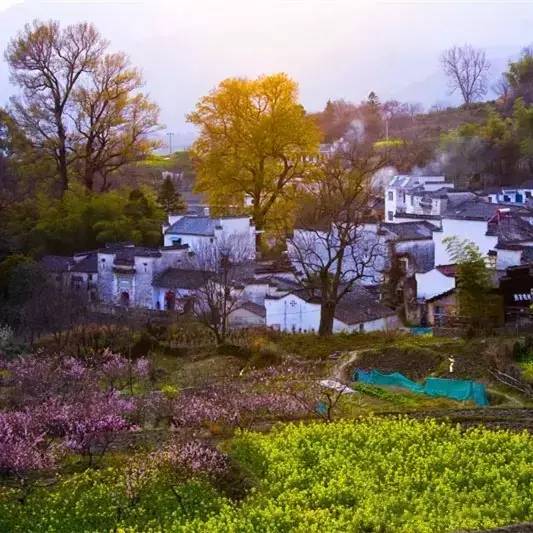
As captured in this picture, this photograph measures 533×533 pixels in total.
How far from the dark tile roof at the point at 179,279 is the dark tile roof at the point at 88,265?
264 centimetres

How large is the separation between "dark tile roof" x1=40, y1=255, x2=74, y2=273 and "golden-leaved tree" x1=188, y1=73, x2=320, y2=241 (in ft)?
16.9

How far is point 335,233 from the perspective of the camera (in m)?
26.8

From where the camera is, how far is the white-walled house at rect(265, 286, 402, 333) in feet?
77.2

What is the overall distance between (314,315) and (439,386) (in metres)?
9.34

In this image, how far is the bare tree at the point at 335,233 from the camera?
2106 cm

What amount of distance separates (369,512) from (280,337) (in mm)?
12944

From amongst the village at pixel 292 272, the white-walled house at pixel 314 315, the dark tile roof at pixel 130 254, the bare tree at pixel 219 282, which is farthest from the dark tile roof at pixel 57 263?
the white-walled house at pixel 314 315

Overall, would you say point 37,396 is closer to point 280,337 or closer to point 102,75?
point 280,337

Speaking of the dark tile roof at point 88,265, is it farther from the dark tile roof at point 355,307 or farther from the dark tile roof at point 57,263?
the dark tile roof at point 355,307

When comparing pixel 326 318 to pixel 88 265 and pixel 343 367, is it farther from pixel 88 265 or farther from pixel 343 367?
pixel 88 265

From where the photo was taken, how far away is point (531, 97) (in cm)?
5228

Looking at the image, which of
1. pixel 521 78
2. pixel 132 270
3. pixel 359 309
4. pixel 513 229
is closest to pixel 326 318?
pixel 359 309

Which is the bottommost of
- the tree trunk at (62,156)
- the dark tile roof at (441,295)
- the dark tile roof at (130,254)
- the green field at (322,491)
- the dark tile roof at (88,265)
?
the green field at (322,491)

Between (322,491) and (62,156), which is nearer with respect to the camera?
(322,491)
